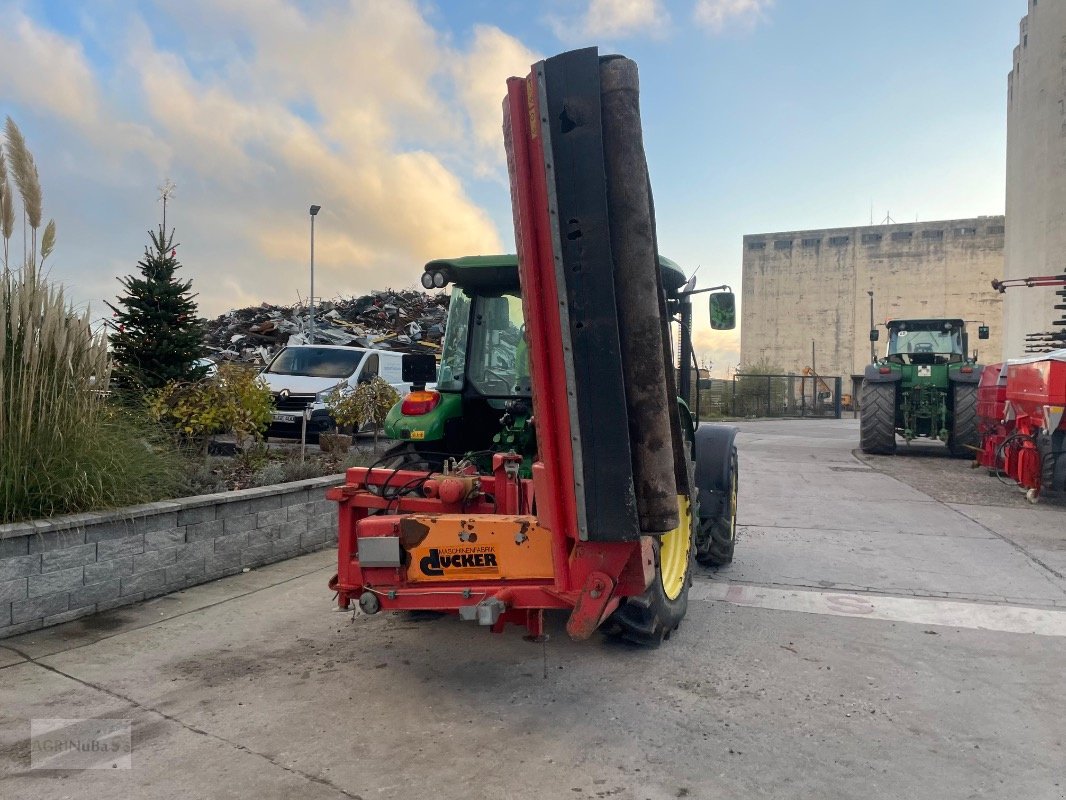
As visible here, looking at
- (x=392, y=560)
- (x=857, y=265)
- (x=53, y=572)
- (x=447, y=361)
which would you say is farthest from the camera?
(x=857, y=265)

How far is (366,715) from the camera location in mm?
3176

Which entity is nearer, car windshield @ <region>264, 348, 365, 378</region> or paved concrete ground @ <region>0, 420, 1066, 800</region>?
paved concrete ground @ <region>0, 420, 1066, 800</region>

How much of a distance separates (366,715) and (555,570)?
41.4 inches

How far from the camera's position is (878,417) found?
46.9ft

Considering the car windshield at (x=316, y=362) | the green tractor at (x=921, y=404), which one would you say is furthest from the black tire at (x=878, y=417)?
the car windshield at (x=316, y=362)

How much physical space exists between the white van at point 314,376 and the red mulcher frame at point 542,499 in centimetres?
787

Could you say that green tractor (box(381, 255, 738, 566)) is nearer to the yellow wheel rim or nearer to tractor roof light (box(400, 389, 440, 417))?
tractor roof light (box(400, 389, 440, 417))

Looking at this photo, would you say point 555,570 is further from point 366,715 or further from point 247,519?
point 247,519

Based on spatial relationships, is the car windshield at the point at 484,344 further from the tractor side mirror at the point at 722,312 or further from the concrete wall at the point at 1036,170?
the concrete wall at the point at 1036,170

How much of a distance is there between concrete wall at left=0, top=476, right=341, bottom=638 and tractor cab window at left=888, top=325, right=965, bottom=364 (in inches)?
528

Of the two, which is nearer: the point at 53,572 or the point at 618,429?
the point at 618,429

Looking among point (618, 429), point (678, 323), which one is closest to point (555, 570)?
point (618, 429)

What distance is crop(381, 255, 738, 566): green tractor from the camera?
14.5 ft
